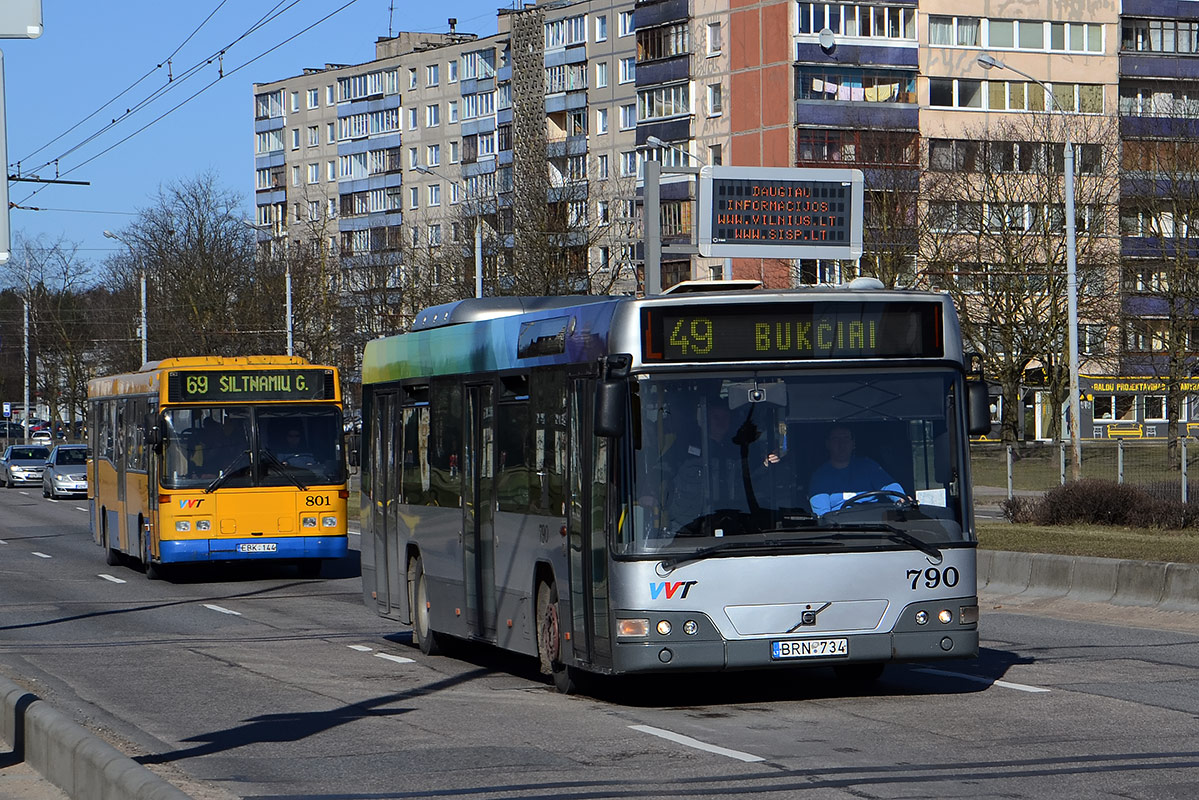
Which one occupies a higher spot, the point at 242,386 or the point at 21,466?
the point at 242,386

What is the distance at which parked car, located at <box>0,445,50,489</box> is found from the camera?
70.1 metres

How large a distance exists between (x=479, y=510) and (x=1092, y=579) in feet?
25.7

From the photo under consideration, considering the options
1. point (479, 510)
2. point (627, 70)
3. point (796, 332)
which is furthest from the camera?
point (627, 70)

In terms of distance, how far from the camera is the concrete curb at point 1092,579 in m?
18.5

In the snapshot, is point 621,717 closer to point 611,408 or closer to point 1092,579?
point 611,408

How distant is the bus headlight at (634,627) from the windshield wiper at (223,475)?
1463cm

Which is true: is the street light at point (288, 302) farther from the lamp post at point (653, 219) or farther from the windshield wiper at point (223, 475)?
the windshield wiper at point (223, 475)

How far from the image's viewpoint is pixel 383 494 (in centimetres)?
1756

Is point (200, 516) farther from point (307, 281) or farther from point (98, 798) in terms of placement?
point (307, 281)

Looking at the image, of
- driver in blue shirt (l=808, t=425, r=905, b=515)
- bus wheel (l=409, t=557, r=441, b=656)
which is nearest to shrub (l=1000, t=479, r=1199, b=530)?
bus wheel (l=409, t=557, r=441, b=656)

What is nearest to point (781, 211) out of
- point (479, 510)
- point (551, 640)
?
point (479, 510)

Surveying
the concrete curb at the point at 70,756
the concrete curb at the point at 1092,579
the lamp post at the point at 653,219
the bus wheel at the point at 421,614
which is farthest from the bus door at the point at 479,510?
the lamp post at the point at 653,219

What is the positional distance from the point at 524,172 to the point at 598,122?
4.73 metres

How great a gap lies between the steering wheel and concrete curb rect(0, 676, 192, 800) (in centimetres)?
477
